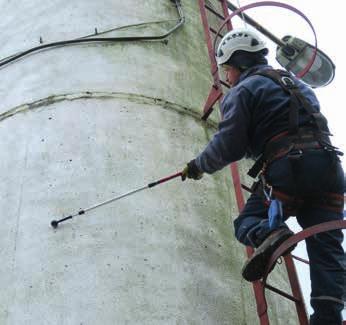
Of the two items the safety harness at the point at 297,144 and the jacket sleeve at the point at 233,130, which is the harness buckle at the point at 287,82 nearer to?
the safety harness at the point at 297,144

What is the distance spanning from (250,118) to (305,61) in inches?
156

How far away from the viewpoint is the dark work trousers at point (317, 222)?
163 inches

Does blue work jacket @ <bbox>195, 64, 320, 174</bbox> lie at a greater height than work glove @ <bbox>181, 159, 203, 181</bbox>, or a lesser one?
greater

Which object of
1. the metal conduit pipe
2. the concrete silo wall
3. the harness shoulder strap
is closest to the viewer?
the harness shoulder strap

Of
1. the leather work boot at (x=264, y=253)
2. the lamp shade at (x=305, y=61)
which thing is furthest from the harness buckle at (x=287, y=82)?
the lamp shade at (x=305, y=61)

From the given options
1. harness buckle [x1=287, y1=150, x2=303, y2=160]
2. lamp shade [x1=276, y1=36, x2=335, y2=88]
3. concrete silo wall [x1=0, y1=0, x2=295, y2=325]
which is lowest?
lamp shade [x1=276, y1=36, x2=335, y2=88]

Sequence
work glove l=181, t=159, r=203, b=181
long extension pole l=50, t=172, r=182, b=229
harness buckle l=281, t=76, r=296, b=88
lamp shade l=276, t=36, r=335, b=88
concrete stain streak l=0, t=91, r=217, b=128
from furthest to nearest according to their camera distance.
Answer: lamp shade l=276, t=36, r=335, b=88 → concrete stain streak l=0, t=91, r=217, b=128 → long extension pole l=50, t=172, r=182, b=229 → work glove l=181, t=159, r=203, b=181 → harness buckle l=281, t=76, r=296, b=88

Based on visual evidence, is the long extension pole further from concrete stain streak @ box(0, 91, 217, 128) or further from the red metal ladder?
concrete stain streak @ box(0, 91, 217, 128)

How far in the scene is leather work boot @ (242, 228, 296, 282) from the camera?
13.6 feet

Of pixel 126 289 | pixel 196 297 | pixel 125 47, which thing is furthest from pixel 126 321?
pixel 125 47

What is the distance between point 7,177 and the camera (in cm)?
575

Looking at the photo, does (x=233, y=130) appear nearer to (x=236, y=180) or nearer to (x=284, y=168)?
(x=284, y=168)

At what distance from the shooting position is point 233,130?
4.58 m

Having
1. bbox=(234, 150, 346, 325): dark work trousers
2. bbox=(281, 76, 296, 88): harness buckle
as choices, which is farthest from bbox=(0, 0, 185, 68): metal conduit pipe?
bbox=(234, 150, 346, 325): dark work trousers
